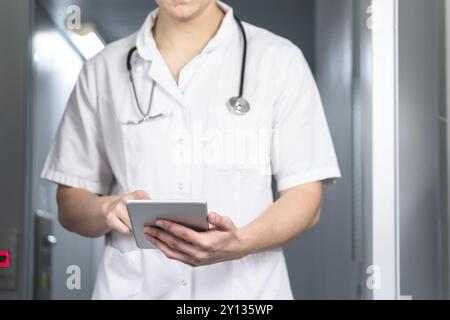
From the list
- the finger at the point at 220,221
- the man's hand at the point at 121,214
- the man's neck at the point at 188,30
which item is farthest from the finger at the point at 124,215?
the man's neck at the point at 188,30

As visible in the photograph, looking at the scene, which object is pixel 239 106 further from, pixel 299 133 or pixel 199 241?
pixel 199 241

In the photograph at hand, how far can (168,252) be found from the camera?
117cm

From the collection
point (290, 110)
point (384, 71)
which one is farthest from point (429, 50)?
point (290, 110)

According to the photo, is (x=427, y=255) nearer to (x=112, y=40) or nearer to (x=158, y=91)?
(x=158, y=91)

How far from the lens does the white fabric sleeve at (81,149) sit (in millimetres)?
1240

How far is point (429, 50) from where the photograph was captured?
50.4 inches

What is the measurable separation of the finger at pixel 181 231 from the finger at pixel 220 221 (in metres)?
0.03

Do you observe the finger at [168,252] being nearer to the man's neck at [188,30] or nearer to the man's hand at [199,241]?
the man's hand at [199,241]

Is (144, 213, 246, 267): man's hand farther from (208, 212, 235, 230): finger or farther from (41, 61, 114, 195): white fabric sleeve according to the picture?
(41, 61, 114, 195): white fabric sleeve

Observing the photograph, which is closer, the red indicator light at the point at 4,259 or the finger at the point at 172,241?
the finger at the point at 172,241

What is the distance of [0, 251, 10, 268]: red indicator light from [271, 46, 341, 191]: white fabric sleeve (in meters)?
0.40

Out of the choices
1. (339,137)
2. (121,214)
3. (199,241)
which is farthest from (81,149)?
(339,137)

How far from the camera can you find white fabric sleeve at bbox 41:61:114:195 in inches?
48.8

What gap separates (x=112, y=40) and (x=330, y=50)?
1.04ft
